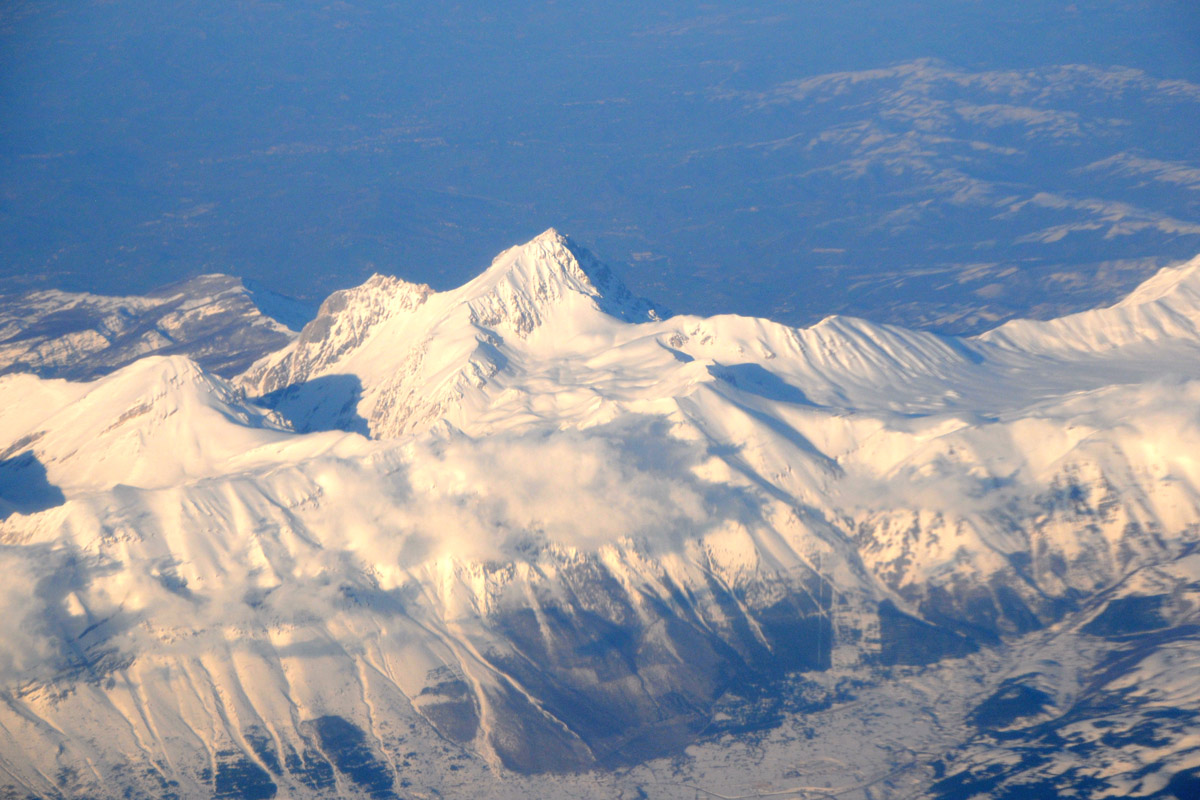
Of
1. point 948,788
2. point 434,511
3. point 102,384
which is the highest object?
point 102,384

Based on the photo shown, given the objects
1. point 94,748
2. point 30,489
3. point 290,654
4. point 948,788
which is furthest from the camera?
point 30,489

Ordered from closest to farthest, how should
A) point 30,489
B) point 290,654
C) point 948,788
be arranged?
point 948,788 → point 290,654 → point 30,489

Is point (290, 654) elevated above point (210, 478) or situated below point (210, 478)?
below

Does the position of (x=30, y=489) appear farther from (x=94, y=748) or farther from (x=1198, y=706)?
(x=1198, y=706)

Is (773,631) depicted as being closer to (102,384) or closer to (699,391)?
(699,391)

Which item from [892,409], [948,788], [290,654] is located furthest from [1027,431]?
[290,654]

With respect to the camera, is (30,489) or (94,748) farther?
(30,489)
